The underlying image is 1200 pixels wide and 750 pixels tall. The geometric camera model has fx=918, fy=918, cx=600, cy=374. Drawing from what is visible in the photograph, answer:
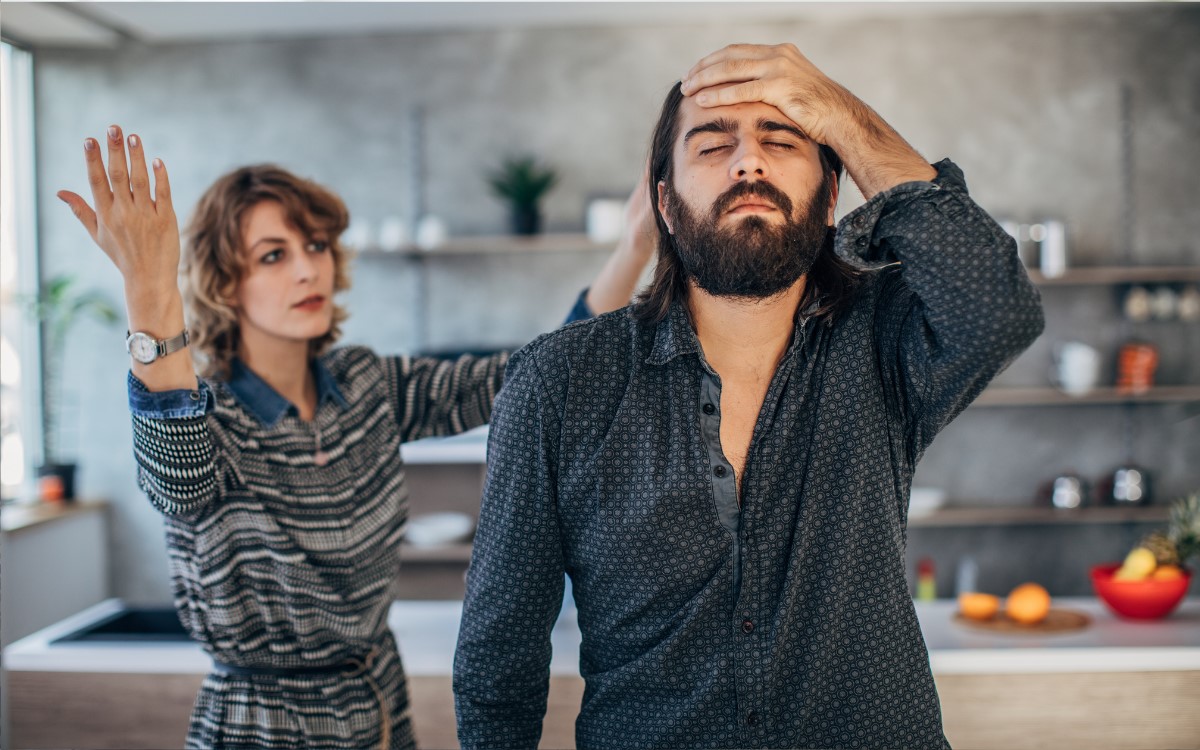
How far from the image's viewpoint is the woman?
1.40m

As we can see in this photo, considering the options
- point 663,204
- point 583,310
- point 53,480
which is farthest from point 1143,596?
point 53,480

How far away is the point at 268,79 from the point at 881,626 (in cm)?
439

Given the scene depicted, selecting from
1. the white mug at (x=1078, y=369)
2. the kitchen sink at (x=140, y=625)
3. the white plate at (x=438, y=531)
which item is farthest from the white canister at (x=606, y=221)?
the kitchen sink at (x=140, y=625)

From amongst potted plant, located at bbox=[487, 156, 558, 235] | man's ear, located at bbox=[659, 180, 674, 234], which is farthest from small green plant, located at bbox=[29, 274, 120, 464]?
man's ear, located at bbox=[659, 180, 674, 234]

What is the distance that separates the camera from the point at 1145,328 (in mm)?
4469

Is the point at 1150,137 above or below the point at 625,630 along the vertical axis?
above

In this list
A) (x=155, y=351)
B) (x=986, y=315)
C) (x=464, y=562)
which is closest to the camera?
(x=986, y=315)

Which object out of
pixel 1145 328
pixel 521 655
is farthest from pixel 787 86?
pixel 1145 328

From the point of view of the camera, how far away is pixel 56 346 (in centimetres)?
452

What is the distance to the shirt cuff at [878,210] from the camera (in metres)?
1.11

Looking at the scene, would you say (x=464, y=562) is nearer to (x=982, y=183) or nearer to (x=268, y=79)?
(x=268, y=79)

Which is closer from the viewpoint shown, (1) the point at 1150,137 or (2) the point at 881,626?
(2) the point at 881,626

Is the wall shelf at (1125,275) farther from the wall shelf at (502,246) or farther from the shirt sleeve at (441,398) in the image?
the shirt sleeve at (441,398)

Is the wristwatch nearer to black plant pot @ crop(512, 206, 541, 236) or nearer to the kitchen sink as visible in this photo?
the kitchen sink
